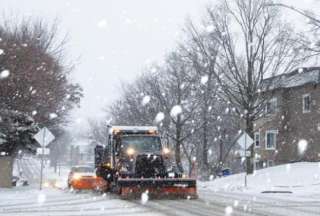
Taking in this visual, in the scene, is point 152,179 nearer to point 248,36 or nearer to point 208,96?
point 248,36

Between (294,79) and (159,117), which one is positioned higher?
(294,79)

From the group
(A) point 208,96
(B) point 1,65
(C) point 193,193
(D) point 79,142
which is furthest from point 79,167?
(D) point 79,142

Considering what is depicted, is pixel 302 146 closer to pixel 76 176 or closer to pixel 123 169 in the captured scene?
pixel 76 176

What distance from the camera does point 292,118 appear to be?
49781 millimetres

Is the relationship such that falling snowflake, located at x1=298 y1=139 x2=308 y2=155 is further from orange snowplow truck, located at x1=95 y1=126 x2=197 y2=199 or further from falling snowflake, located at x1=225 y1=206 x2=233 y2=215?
falling snowflake, located at x1=225 y1=206 x2=233 y2=215

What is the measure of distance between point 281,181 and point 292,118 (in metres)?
14.6

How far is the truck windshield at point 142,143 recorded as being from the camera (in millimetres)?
24578

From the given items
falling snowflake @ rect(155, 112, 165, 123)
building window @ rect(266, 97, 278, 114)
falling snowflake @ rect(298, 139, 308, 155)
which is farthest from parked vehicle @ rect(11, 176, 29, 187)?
falling snowflake @ rect(298, 139, 308, 155)

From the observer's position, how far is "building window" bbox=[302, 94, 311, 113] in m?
47.3

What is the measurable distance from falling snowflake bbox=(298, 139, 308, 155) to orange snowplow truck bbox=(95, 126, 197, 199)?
987 inches

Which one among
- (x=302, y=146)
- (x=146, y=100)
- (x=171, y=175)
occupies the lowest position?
(x=171, y=175)

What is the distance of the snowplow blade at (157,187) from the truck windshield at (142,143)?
2.09m

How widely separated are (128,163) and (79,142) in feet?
543

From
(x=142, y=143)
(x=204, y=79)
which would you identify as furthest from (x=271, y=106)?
(x=142, y=143)
